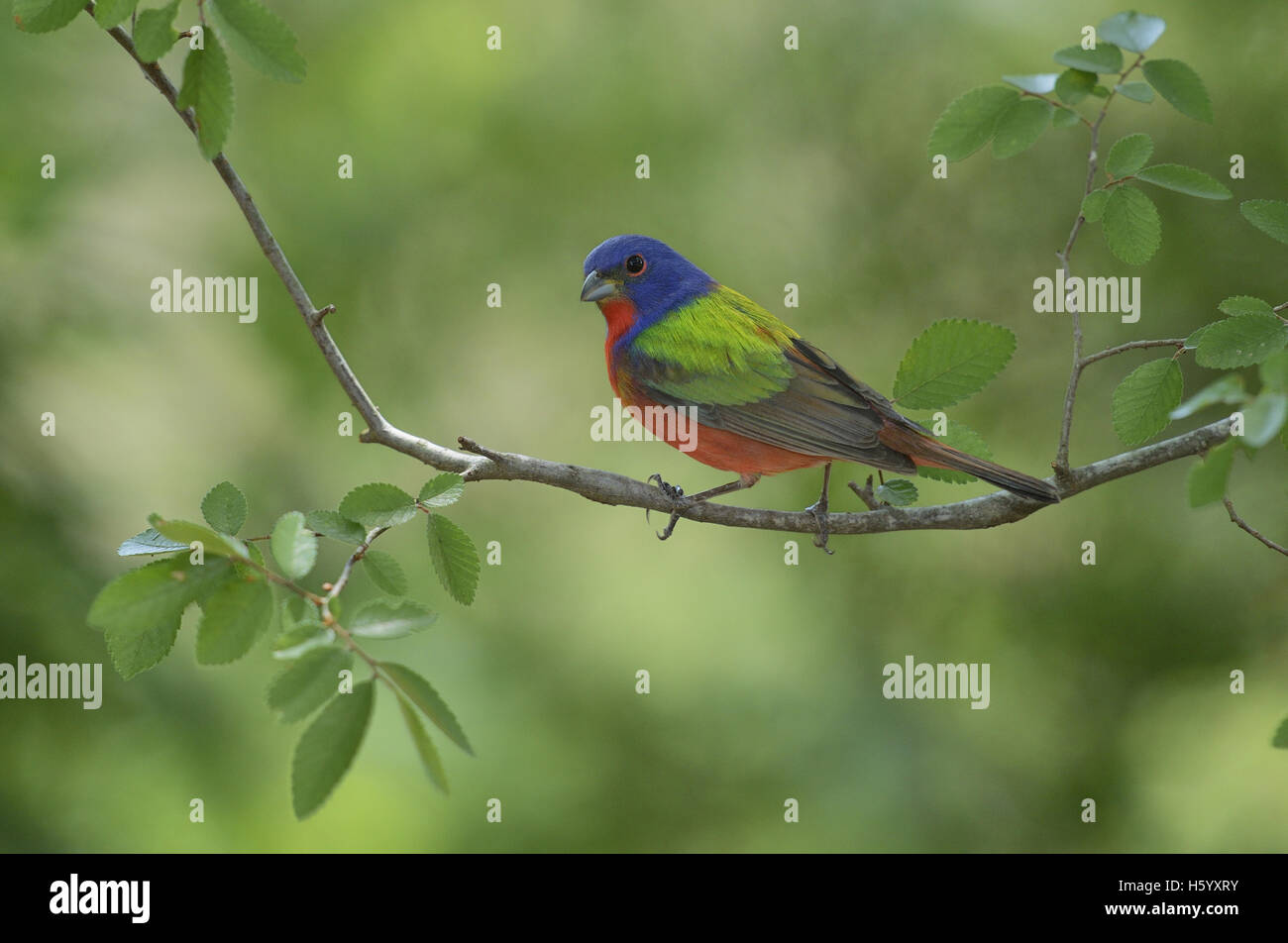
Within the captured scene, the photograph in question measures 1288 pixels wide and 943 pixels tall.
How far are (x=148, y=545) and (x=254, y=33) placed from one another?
41.4 inches

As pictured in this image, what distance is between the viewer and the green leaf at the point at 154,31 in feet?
6.63

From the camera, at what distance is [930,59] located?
21.3 feet

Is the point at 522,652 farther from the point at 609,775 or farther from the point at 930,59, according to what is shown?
the point at 930,59

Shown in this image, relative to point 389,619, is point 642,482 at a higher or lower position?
higher

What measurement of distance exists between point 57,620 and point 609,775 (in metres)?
3.08

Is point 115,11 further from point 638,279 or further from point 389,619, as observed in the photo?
point 638,279

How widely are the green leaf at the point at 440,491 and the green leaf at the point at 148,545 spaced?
0.51 m

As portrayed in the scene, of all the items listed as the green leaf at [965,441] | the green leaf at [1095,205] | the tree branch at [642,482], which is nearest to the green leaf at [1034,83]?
the tree branch at [642,482]

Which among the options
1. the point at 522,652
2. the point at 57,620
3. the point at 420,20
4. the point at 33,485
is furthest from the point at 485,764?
the point at 420,20

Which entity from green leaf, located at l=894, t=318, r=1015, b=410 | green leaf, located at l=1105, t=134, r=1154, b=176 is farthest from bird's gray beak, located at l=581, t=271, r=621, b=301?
green leaf, located at l=1105, t=134, r=1154, b=176

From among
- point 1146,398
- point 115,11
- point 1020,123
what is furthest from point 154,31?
point 1146,398

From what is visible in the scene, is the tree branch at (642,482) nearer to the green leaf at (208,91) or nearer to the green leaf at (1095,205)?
the green leaf at (1095,205)

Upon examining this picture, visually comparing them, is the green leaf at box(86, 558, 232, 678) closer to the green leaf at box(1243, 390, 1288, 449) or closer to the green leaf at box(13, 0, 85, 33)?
the green leaf at box(13, 0, 85, 33)

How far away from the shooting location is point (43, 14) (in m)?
2.12
